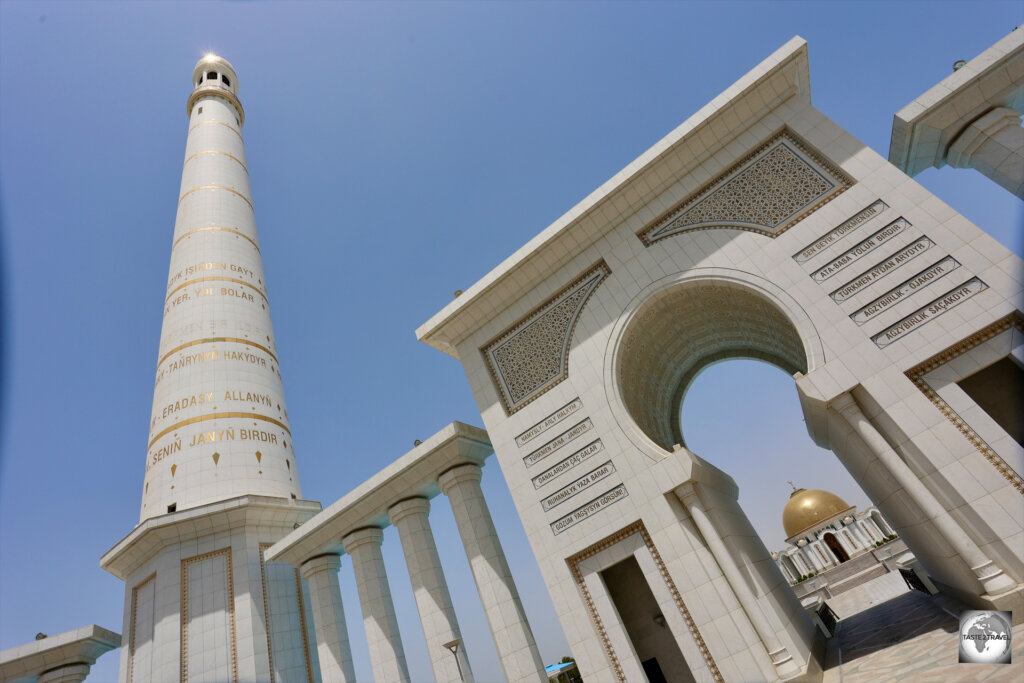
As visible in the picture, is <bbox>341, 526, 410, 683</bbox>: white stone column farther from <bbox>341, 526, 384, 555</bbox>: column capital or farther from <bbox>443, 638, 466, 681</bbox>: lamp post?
<bbox>443, 638, 466, 681</bbox>: lamp post

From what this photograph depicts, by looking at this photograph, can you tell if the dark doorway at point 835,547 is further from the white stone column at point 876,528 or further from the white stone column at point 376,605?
the white stone column at point 376,605

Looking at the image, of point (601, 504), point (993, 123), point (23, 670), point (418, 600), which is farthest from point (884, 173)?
point (23, 670)

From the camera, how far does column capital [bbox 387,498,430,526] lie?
39.4ft

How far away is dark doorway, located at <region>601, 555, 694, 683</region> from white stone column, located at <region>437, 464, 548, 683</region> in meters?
1.79

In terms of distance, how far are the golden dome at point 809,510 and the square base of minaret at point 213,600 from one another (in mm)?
29857

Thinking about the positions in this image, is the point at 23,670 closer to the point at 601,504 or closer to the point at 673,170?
the point at 601,504

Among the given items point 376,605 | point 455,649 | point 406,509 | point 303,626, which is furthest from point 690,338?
point 303,626

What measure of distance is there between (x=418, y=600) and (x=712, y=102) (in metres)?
11.3

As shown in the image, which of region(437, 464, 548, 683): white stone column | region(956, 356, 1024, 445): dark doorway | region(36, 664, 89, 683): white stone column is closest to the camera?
region(956, 356, 1024, 445): dark doorway

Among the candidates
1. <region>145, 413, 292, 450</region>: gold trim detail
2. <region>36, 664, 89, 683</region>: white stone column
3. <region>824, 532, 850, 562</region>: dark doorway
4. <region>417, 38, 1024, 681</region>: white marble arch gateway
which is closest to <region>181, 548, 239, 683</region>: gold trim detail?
<region>145, 413, 292, 450</region>: gold trim detail

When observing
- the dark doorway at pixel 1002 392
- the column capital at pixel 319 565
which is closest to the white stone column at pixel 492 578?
the column capital at pixel 319 565

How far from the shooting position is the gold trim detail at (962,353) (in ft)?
22.5

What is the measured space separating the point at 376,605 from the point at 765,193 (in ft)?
37.1

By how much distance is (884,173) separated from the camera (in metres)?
8.51
